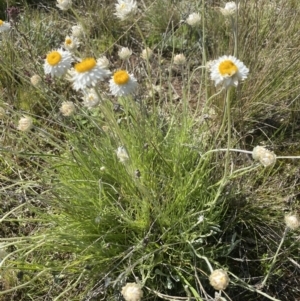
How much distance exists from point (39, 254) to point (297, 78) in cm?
142

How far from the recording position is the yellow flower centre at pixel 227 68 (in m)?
1.19

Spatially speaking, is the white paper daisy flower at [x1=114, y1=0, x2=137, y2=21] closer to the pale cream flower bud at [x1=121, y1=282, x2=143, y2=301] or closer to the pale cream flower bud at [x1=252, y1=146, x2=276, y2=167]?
the pale cream flower bud at [x1=252, y1=146, x2=276, y2=167]

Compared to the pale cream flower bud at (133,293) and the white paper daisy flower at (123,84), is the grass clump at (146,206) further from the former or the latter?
the pale cream flower bud at (133,293)

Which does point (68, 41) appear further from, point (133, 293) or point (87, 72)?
point (133, 293)

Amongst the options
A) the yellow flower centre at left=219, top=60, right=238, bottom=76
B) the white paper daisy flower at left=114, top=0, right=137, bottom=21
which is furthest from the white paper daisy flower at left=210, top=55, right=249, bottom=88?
the white paper daisy flower at left=114, top=0, right=137, bottom=21

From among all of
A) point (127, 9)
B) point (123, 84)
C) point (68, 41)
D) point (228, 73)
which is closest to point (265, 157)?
point (228, 73)

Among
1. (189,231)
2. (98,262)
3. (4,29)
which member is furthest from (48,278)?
(4,29)

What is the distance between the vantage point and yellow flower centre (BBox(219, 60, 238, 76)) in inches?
47.0

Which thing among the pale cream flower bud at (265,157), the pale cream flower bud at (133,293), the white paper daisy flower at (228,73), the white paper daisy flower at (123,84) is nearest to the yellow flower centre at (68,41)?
the white paper daisy flower at (123,84)

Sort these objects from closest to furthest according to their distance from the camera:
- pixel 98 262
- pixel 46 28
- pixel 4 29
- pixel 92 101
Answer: pixel 92 101 < pixel 98 262 < pixel 4 29 < pixel 46 28

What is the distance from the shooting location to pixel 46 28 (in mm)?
2783

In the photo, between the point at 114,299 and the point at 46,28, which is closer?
the point at 114,299

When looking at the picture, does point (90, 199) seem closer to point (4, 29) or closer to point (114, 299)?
point (114, 299)

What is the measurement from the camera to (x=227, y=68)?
1205 mm
